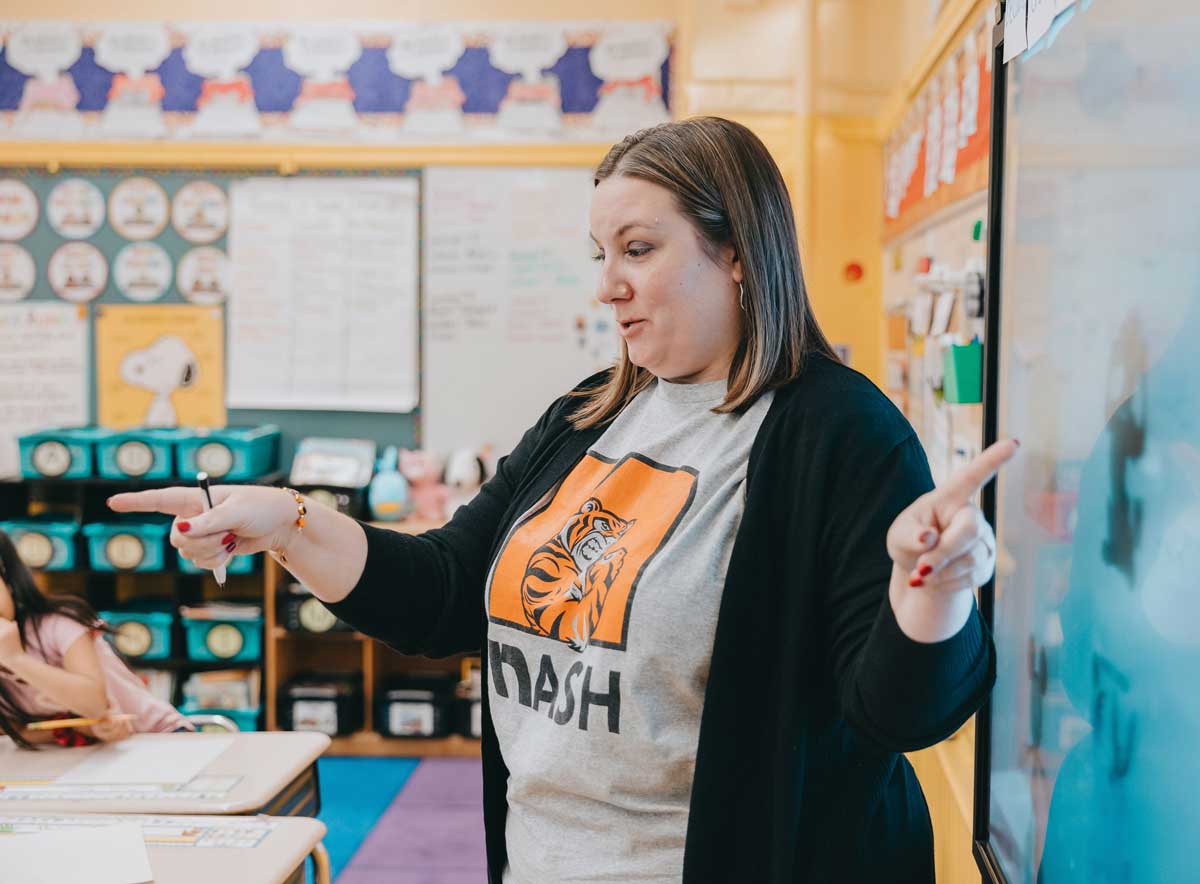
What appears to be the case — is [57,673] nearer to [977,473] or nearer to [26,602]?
[26,602]

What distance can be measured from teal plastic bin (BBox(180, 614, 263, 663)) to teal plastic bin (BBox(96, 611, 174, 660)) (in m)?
0.08

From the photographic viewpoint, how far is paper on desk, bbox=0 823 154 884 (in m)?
1.60

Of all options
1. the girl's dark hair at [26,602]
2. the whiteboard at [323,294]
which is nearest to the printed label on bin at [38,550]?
the whiteboard at [323,294]

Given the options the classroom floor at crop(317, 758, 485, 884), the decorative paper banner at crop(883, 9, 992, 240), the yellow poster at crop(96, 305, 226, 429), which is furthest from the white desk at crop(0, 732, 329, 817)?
the yellow poster at crop(96, 305, 226, 429)

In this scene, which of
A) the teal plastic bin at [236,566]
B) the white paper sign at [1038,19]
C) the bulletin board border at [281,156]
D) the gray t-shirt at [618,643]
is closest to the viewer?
the white paper sign at [1038,19]

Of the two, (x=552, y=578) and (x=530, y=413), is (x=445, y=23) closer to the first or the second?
(x=530, y=413)

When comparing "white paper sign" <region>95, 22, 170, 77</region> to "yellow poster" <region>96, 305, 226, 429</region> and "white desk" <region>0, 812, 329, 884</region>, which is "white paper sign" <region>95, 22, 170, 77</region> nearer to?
"yellow poster" <region>96, 305, 226, 429</region>

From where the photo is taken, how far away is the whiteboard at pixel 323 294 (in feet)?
14.9

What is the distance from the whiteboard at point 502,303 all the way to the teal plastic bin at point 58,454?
4.23 ft

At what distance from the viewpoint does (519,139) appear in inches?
177

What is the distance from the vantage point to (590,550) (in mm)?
1214

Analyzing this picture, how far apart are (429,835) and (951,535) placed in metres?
3.14

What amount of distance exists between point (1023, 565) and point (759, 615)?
28 centimetres

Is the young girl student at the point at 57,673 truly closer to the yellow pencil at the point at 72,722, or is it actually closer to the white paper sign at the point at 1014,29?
the yellow pencil at the point at 72,722
